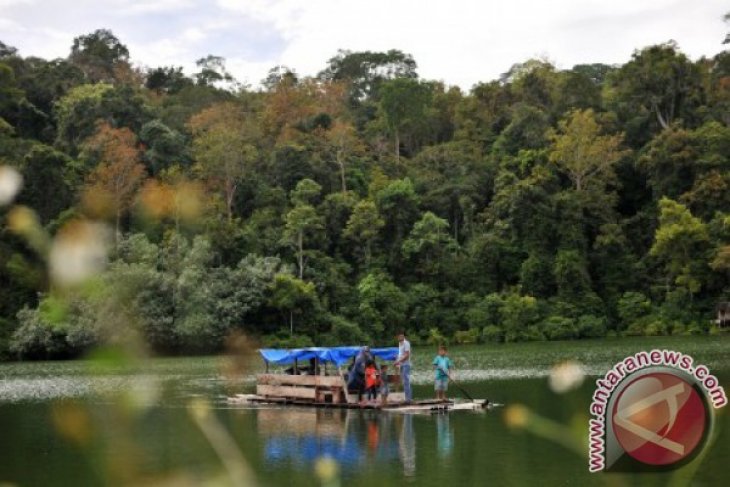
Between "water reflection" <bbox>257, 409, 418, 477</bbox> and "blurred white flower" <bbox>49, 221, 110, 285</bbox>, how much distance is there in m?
9.24

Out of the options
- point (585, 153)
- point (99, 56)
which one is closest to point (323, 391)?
point (585, 153)

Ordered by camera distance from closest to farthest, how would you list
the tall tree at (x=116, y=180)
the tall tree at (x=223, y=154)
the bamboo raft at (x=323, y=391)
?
the tall tree at (x=116, y=180) → the bamboo raft at (x=323, y=391) → the tall tree at (x=223, y=154)

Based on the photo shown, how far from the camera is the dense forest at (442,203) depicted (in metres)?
39.6

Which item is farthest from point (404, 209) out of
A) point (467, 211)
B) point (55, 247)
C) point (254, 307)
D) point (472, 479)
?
point (55, 247)

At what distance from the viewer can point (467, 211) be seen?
46000mm

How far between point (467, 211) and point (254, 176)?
32.7 feet

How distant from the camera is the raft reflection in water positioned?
38.0 feet

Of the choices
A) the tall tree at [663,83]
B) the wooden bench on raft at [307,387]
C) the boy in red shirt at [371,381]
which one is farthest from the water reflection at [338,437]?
the tall tree at [663,83]

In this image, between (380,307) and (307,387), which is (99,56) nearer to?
(380,307)

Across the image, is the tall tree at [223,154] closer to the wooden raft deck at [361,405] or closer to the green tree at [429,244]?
the green tree at [429,244]

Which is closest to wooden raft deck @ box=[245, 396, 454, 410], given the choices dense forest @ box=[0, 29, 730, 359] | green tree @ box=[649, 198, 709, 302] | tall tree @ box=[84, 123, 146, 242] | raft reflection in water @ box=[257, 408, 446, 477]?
raft reflection in water @ box=[257, 408, 446, 477]

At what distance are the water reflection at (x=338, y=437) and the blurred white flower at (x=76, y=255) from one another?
924 cm

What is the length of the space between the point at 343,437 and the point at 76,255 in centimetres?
1274

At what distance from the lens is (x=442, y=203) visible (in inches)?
1821
